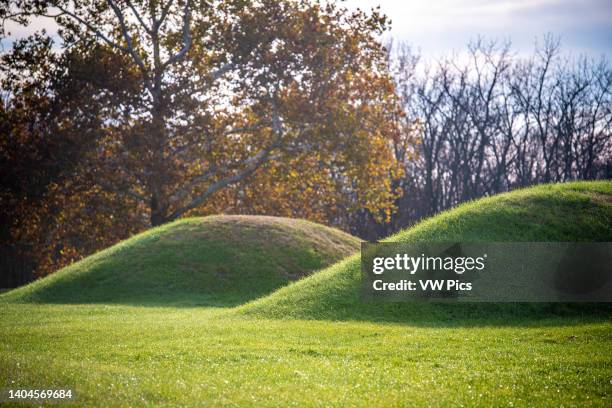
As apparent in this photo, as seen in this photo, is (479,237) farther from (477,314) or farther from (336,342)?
(336,342)

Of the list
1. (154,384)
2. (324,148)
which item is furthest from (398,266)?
(324,148)

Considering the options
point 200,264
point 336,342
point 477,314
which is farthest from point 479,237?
point 200,264

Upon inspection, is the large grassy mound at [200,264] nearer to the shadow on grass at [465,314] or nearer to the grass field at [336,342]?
the grass field at [336,342]

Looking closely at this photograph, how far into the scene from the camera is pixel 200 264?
29.2 meters

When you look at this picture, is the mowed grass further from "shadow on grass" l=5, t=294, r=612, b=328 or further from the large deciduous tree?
the large deciduous tree

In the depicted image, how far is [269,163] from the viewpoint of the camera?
41.2m

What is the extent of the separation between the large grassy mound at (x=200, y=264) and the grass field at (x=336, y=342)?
0.26 meters

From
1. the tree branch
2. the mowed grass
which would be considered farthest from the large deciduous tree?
the mowed grass

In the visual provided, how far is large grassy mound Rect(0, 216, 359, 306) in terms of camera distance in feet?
87.0

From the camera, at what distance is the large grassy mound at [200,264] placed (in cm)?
2652

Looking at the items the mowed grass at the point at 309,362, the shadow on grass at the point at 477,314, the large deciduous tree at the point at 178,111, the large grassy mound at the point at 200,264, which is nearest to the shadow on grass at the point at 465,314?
the shadow on grass at the point at 477,314

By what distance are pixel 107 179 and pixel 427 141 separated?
3426cm

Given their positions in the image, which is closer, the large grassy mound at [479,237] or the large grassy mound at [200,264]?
the large grassy mound at [479,237]

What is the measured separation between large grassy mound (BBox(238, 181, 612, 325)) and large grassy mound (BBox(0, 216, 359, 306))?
5.76 m
